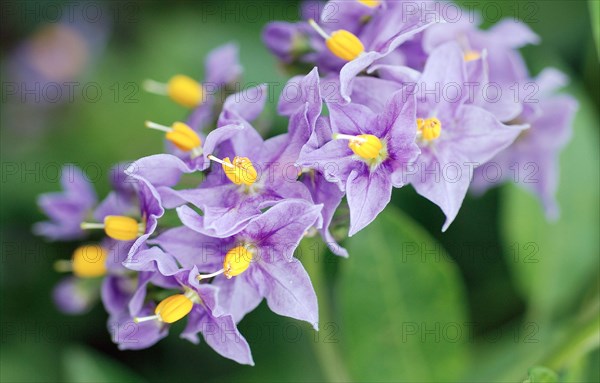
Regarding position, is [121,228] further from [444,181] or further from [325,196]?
[444,181]

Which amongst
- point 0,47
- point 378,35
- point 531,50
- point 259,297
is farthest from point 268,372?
point 0,47

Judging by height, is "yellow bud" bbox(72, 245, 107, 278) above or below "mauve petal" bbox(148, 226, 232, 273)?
below

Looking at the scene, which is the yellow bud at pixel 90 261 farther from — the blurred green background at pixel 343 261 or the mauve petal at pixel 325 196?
the mauve petal at pixel 325 196

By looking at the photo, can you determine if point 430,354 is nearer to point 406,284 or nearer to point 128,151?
point 406,284

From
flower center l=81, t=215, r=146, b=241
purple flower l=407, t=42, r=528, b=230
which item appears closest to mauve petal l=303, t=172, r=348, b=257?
purple flower l=407, t=42, r=528, b=230

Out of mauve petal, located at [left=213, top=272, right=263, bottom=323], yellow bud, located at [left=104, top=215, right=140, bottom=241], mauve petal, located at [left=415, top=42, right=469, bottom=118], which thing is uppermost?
mauve petal, located at [left=415, top=42, right=469, bottom=118]

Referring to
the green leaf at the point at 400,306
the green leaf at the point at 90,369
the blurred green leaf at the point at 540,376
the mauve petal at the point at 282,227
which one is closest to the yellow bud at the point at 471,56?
the green leaf at the point at 400,306

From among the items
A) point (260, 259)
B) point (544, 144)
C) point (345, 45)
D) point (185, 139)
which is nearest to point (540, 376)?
point (260, 259)

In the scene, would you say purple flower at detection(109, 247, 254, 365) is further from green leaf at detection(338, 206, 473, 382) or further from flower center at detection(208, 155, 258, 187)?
green leaf at detection(338, 206, 473, 382)
